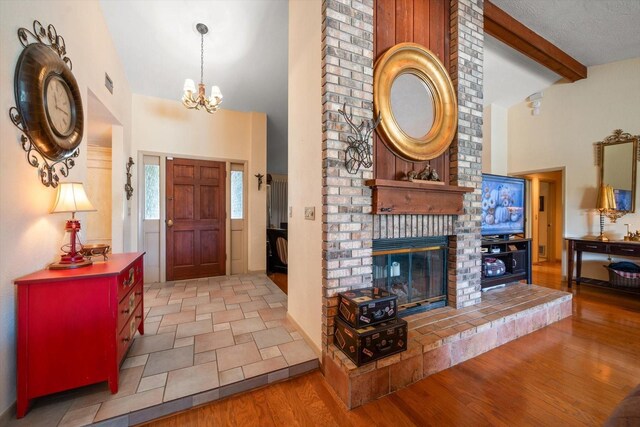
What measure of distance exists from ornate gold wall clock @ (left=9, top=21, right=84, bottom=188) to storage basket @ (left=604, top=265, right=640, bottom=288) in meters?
6.34

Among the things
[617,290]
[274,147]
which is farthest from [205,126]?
[617,290]

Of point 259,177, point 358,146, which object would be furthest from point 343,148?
point 259,177

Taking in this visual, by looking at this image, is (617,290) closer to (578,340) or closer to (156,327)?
(578,340)

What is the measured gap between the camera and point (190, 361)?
1.90m

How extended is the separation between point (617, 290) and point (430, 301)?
11.4ft

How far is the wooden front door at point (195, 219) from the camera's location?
409 centimetres

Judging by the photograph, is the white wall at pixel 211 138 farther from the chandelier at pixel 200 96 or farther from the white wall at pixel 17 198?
the white wall at pixel 17 198

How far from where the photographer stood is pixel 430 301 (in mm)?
2477

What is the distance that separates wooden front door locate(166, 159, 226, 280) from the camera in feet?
13.4

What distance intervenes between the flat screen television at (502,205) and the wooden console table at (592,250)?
4.15 feet

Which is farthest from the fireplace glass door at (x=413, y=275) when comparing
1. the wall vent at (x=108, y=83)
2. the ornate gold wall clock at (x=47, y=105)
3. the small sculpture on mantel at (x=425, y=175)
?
the wall vent at (x=108, y=83)

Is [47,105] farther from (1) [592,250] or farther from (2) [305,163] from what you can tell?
(1) [592,250]

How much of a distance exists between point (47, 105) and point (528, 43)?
503 cm

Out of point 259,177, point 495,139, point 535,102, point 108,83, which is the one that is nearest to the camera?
point 108,83
